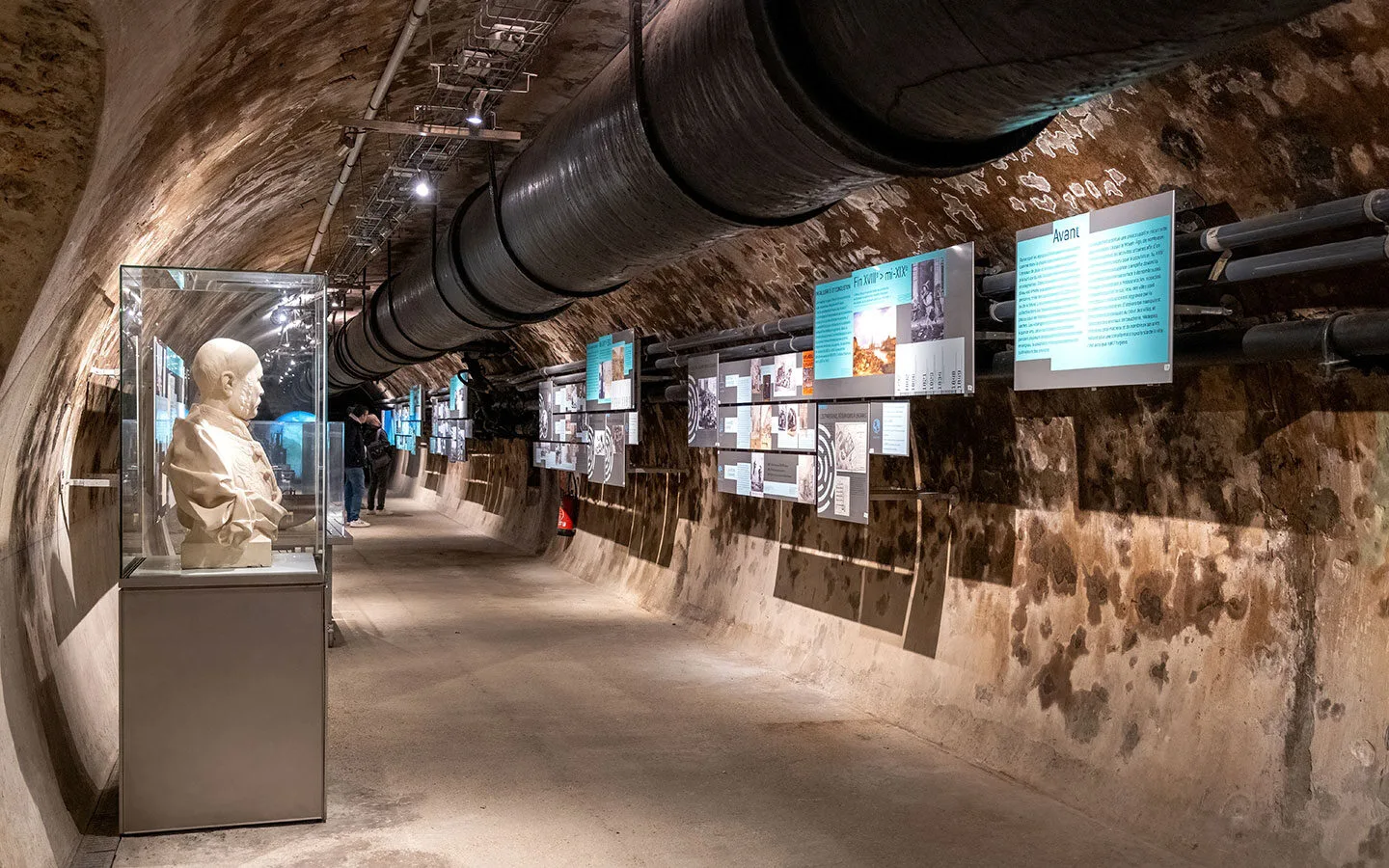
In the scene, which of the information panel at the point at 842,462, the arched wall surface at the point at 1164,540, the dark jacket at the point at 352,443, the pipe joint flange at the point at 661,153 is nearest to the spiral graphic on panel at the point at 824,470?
the information panel at the point at 842,462

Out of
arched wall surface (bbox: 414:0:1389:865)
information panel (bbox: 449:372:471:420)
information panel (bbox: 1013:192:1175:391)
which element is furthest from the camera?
information panel (bbox: 449:372:471:420)

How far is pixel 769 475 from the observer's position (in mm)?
8227

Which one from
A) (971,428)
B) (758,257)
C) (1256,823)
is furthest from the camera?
(758,257)

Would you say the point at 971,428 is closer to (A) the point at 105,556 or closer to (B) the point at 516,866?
(B) the point at 516,866

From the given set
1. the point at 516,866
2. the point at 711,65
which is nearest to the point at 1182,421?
the point at 711,65

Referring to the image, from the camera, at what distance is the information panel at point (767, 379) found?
301 inches

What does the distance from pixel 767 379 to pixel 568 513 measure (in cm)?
685

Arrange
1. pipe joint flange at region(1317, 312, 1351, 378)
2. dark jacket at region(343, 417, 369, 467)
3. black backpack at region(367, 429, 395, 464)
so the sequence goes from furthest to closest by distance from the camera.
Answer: black backpack at region(367, 429, 395, 464) → dark jacket at region(343, 417, 369, 467) → pipe joint flange at region(1317, 312, 1351, 378)

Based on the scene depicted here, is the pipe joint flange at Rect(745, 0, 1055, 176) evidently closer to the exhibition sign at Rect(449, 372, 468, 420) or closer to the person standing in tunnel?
the exhibition sign at Rect(449, 372, 468, 420)

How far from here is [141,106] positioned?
4.04 metres

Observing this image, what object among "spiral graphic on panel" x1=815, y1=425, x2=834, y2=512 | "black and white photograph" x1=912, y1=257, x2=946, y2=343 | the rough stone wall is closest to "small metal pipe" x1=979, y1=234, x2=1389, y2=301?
"black and white photograph" x1=912, y1=257, x2=946, y2=343

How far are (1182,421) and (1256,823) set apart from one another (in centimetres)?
164

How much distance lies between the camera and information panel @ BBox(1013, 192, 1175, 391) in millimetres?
4426

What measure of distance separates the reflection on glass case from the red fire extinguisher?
887 cm
